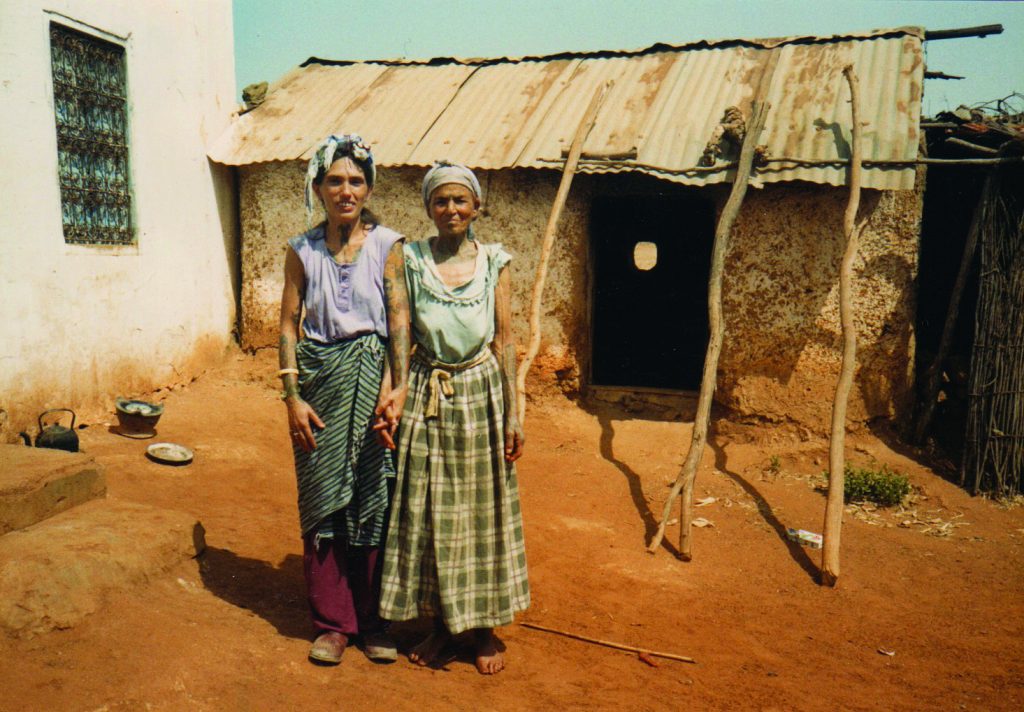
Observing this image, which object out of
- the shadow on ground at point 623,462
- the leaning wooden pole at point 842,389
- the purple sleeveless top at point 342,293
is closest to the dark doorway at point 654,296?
the shadow on ground at point 623,462

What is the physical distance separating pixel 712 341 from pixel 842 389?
861 mm

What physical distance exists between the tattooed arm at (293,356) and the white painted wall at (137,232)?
3.37m

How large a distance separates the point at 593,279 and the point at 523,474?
6.37ft

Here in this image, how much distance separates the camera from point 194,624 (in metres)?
2.90

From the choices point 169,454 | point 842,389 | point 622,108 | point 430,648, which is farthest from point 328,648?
point 622,108

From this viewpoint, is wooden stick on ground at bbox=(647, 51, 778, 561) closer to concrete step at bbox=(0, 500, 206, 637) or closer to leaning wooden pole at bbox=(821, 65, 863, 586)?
leaning wooden pole at bbox=(821, 65, 863, 586)

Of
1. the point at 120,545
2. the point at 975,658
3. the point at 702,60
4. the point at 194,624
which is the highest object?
the point at 702,60

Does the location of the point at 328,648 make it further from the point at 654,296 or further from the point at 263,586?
the point at 654,296

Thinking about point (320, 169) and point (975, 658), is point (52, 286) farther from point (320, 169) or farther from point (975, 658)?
point (975, 658)

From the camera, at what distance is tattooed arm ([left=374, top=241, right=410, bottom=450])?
2750 mm

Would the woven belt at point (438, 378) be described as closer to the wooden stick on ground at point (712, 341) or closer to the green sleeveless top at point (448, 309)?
the green sleeveless top at point (448, 309)

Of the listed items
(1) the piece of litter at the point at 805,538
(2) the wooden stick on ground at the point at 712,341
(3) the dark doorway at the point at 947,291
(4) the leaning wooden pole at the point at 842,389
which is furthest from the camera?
(3) the dark doorway at the point at 947,291

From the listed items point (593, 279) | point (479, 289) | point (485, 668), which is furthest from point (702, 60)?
point (485, 668)

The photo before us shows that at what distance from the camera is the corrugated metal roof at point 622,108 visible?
5742 mm
